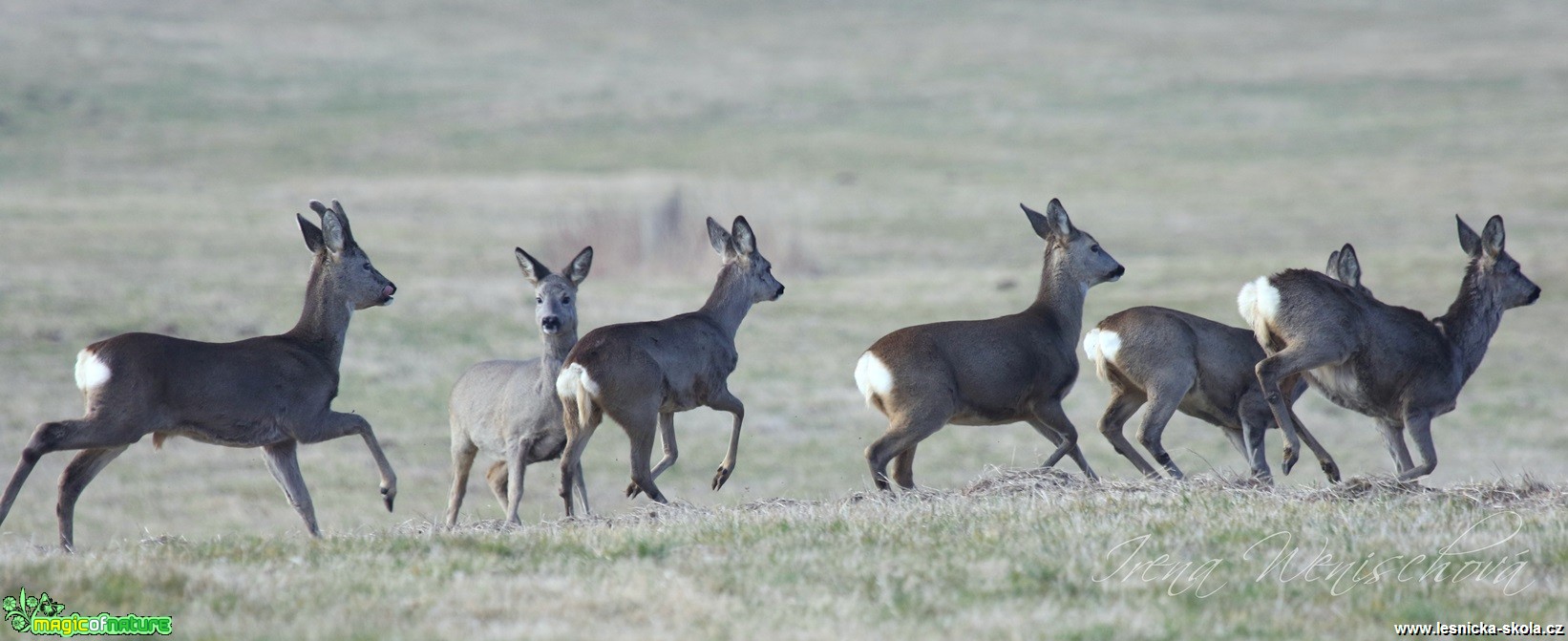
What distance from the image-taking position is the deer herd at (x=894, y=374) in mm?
9820

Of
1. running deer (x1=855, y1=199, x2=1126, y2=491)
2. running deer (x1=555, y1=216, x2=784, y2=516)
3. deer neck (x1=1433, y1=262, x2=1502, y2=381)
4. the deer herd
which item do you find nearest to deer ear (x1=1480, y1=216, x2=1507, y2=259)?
the deer herd

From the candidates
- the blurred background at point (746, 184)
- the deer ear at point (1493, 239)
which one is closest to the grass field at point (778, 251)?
the blurred background at point (746, 184)

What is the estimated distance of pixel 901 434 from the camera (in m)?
10.7

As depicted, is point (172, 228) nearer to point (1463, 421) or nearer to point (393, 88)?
point (1463, 421)

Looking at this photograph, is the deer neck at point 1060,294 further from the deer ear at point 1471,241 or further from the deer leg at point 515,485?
the deer leg at point 515,485

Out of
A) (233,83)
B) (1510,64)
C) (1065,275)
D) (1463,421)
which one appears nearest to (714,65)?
(233,83)

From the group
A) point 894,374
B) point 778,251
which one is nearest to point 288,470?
point 894,374

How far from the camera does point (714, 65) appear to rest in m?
80.6

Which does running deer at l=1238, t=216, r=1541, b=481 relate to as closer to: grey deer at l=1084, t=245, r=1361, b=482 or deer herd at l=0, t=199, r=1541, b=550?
deer herd at l=0, t=199, r=1541, b=550

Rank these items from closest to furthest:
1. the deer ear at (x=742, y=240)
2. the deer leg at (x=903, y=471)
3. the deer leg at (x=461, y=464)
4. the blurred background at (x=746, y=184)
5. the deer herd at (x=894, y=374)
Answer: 1. the deer herd at (x=894, y=374)
2. the deer leg at (x=903, y=471)
3. the deer leg at (x=461, y=464)
4. the deer ear at (x=742, y=240)
5. the blurred background at (x=746, y=184)

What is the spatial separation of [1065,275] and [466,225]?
86.3ft

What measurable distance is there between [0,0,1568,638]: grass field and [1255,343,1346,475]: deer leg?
0.47 meters

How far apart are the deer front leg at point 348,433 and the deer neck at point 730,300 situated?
104 inches

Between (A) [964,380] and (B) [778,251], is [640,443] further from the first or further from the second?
(B) [778,251]
